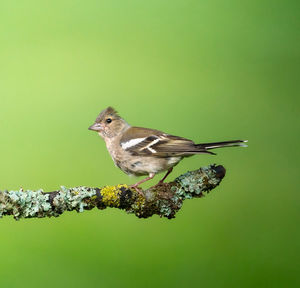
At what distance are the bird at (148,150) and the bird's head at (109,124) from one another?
4 centimetres

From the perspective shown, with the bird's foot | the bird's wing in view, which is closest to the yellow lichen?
the bird's foot

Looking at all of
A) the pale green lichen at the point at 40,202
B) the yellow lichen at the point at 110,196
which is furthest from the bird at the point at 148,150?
the pale green lichen at the point at 40,202

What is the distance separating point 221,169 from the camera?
212 cm

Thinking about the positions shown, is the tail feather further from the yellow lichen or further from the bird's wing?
the yellow lichen

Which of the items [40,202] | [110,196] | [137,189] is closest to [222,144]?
[137,189]

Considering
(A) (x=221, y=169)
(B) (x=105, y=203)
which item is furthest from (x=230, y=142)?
(B) (x=105, y=203)

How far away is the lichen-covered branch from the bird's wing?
0.41 feet

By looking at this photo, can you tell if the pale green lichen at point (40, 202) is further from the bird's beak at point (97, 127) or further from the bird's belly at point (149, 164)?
the bird's beak at point (97, 127)

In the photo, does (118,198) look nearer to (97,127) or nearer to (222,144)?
(222,144)

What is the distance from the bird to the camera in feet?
7.29

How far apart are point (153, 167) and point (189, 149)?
0.27 meters

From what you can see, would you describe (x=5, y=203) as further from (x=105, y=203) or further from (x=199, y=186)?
(x=199, y=186)

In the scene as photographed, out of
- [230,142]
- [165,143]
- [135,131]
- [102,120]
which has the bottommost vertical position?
[230,142]

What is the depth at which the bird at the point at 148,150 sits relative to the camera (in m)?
2.22
